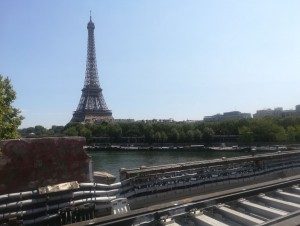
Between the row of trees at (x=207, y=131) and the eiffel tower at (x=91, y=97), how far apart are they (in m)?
9.08

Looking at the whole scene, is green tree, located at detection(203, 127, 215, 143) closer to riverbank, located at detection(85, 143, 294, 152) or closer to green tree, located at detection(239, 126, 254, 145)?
riverbank, located at detection(85, 143, 294, 152)

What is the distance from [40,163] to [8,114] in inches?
168

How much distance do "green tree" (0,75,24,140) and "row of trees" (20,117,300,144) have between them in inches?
2117

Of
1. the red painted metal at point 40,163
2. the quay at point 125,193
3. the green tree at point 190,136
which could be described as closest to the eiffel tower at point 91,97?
the green tree at point 190,136

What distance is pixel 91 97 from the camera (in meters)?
113

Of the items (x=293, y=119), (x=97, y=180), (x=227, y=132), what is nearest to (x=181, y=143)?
(x=227, y=132)

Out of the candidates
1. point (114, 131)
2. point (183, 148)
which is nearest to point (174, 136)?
point (183, 148)

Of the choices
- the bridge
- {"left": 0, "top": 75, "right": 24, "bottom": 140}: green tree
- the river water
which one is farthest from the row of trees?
{"left": 0, "top": 75, "right": 24, "bottom": 140}: green tree

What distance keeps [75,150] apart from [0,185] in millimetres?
2743

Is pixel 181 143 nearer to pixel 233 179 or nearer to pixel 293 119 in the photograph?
pixel 293 119

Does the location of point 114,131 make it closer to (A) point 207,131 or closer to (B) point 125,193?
(A) point 207,131

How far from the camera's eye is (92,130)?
328ft

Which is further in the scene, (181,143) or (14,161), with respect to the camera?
(181,143)

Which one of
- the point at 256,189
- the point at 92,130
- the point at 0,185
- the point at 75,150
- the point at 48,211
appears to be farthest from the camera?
the point at 92,130
